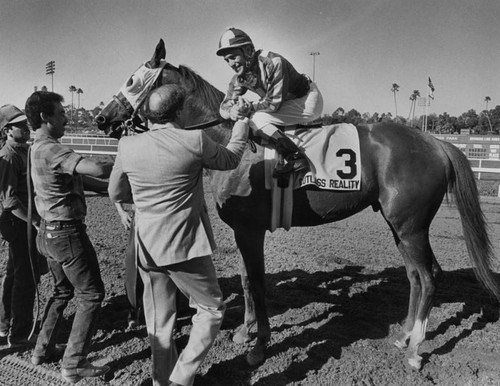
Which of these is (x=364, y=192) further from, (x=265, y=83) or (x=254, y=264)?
(x=265, y=83)

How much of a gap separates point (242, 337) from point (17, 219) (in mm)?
2278

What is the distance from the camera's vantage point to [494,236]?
7.53 metres

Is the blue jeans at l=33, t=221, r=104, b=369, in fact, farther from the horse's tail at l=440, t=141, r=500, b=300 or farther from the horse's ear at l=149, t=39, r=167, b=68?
the horse's tail at l=440, t=141, r=500, b=300

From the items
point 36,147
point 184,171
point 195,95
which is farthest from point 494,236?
point 36,147

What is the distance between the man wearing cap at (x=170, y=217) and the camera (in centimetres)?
244

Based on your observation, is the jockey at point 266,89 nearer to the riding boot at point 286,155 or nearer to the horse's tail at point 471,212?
the riding boot at point 286,155

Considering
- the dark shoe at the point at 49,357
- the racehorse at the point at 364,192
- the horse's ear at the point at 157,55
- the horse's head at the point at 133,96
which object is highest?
the horse's ear at the point at 157,55

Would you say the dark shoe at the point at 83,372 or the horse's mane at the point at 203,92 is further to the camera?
the horse's mane at the point at 203,92

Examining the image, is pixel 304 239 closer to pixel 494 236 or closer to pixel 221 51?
pixel 494 236

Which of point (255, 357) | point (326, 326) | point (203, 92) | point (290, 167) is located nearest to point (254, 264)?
point (255, 357)

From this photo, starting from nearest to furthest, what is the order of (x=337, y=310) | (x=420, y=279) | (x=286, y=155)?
(x=286, y=155) < (x=420, y=279) < (x=337, y=310)

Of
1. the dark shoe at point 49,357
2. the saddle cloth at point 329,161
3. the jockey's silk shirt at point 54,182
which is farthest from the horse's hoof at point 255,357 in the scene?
the jockey's silk shirt at point 54,182

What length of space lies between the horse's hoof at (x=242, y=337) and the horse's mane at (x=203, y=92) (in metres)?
2.07

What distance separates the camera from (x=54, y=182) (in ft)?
9.83
